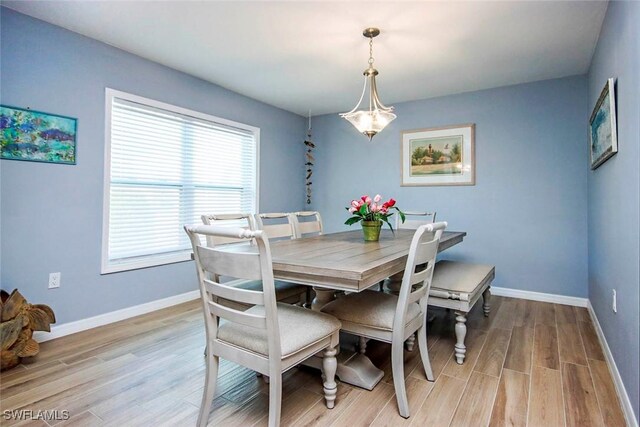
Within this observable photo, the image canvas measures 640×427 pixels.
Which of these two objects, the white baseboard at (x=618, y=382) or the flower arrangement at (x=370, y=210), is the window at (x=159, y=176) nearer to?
the flower arrangement at (x=370, y=210)

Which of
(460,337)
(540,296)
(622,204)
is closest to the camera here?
(622,204)

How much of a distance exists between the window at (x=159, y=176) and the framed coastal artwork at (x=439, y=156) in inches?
82.8

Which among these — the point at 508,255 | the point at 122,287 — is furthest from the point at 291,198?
the point at 508,255

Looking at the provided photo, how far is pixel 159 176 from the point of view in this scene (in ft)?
10.4

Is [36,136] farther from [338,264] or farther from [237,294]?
[338,264]

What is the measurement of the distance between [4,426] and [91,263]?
136 cm

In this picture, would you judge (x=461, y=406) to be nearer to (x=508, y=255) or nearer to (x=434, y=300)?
(x=434, y=300)

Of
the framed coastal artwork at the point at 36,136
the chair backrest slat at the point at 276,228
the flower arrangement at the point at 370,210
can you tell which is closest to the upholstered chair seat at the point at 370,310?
the flower arrangement at the point at 370,210

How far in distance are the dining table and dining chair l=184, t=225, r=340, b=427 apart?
21 cm

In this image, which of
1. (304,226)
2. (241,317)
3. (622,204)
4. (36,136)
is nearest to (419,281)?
(241,317)

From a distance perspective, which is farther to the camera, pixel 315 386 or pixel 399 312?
pixel 315 386

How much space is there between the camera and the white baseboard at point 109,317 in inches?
96.3

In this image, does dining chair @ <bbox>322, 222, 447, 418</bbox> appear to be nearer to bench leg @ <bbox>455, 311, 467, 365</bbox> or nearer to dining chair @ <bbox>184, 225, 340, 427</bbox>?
dining chair @ <bbox>184, 225, 340, 427</bbox>

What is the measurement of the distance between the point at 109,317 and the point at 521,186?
4150mm
